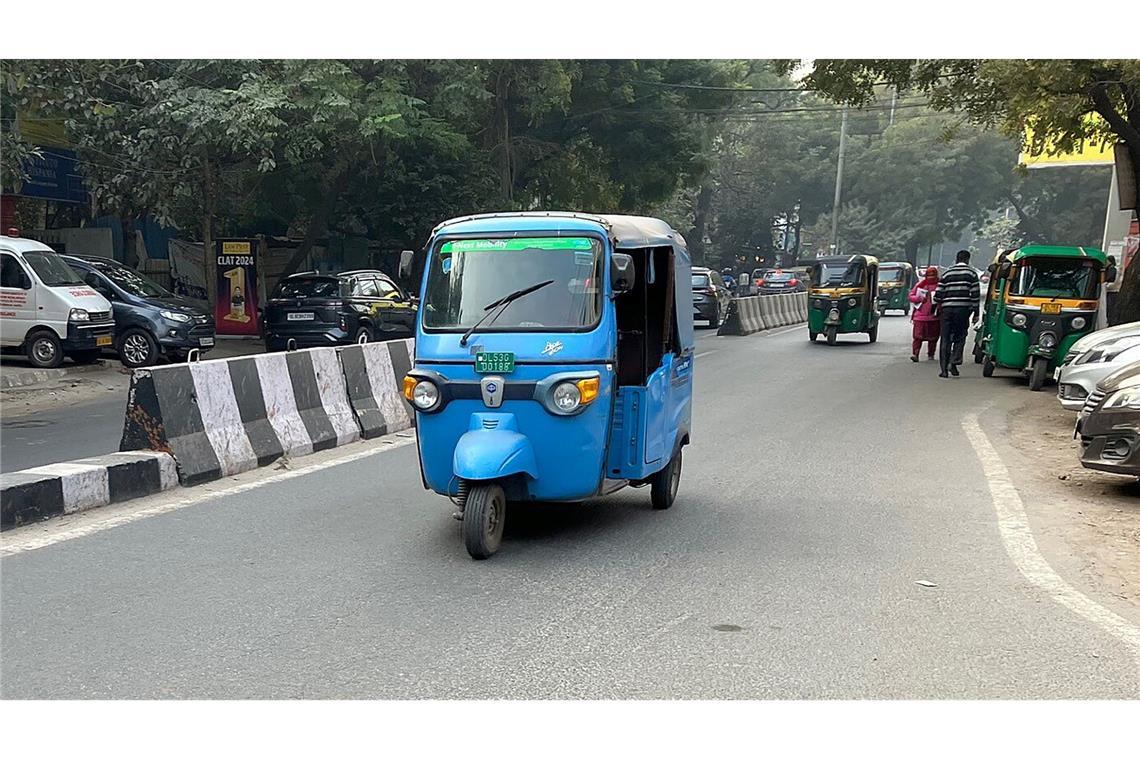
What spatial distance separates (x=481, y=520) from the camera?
5.91 meters

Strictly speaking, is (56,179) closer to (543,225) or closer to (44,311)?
(44,311)

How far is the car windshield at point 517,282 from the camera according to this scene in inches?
250

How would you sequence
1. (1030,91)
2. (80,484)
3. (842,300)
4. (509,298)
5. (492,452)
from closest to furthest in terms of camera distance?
(492,452), (509,298), (80,484), (1030,91), (842,300)

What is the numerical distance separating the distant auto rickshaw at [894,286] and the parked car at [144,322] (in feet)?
85.3

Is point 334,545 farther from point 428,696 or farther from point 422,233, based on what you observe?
point 422,233

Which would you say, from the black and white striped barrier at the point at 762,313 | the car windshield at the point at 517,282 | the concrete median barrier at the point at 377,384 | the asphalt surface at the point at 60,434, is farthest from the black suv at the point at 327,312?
the car windshield at the point at 517,282

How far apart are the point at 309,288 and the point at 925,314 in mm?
11470

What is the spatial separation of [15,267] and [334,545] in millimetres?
12087

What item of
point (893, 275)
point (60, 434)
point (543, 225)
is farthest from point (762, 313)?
point (543, 225)

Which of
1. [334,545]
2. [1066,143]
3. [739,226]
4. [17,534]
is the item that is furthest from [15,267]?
[739,226]

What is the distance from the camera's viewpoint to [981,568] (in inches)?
246

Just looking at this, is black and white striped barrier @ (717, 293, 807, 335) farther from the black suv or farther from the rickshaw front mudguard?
the rickshaw front mudguard

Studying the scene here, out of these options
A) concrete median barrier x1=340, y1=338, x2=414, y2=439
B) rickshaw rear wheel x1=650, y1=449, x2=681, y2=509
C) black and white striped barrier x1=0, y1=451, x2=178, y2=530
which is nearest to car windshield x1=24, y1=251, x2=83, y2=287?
concrete median barrier x1=340, y1=338, x2=414, y2=439

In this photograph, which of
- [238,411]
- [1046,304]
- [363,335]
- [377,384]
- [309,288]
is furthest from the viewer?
[363,335]
